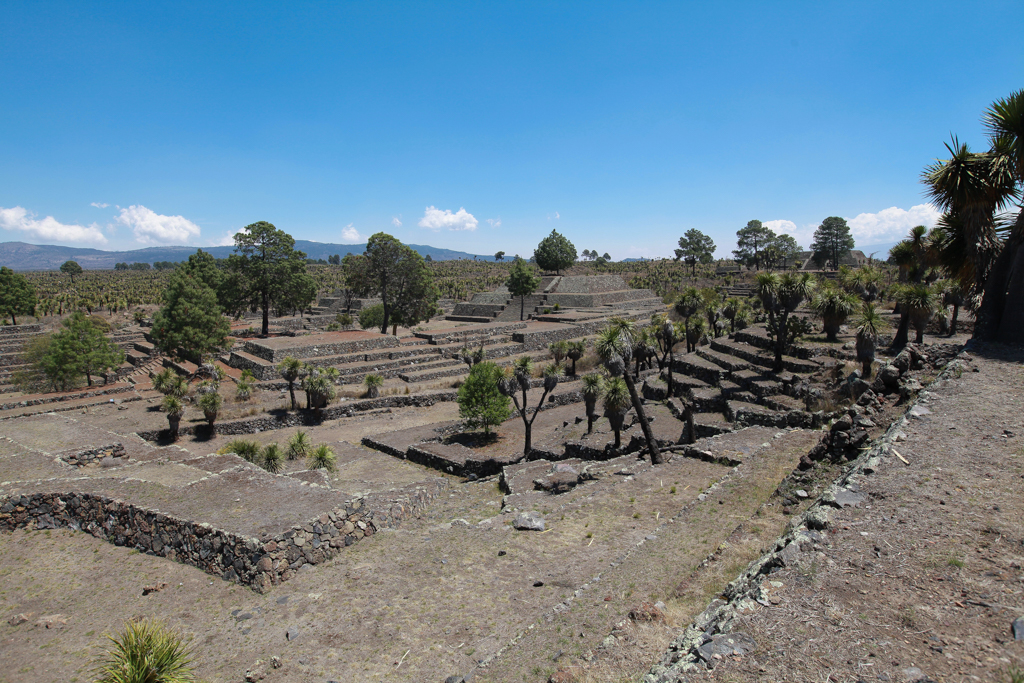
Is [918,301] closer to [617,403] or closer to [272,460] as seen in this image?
[617,403]

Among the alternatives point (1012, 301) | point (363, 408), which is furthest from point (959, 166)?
point (363, 408)

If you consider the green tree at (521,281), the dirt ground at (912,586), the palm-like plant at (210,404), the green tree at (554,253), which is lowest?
the palm-like plant at (210,404)

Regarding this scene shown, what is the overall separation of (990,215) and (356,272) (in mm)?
38675

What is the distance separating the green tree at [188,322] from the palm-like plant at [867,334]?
121ft

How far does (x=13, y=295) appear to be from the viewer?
48.7m

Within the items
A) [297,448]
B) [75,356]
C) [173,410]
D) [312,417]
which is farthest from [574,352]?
[75,356]

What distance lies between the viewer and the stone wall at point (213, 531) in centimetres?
847

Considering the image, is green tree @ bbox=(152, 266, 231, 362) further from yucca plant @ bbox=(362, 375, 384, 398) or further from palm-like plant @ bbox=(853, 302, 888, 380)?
palm-like plant @ bbox=(853, 302, 888, 380)

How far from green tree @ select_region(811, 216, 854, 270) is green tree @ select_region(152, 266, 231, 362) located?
7301 cm

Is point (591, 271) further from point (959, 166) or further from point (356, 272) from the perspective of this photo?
point (959, 166)

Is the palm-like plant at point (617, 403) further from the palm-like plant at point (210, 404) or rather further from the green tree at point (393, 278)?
the green tree at point (393, 278)

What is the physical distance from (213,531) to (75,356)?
30.5 m

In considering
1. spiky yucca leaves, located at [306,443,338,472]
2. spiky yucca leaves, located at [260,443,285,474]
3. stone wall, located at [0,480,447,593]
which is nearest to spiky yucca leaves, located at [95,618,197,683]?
stone wall, located at [0,480,447,593]

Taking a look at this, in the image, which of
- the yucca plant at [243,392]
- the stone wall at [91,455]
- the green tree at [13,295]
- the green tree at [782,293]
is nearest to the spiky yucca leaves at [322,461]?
the stone wall at [91,455]
